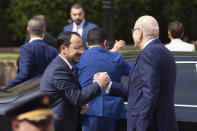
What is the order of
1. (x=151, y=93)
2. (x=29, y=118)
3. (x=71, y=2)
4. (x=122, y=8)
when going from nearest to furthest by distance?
1. (x=29, y=118)
2. (x=151, y=93)
3. (x=71, y=2)
4. (x=122, y=8)

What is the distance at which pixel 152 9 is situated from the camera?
78.9 ft

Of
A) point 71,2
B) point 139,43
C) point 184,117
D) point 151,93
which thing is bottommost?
point 184,117

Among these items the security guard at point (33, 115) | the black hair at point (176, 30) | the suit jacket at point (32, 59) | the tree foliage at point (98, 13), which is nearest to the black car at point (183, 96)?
the suit jacket at point (32, 59)

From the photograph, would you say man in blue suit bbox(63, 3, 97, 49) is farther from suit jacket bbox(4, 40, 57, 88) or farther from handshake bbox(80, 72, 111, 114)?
handshake bbox(80, 72, 111, 114)

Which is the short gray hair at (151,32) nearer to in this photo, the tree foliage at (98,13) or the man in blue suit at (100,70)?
the man in blue suit at (100,70)

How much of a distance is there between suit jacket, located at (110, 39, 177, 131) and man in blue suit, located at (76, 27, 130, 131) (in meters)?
0.42

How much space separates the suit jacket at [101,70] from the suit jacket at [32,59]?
5.53 feet

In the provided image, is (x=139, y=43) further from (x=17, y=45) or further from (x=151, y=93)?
(x=17, y=45)

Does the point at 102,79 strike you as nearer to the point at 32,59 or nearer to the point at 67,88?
the point at 67,88

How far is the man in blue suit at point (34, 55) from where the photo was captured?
6062 millimetres

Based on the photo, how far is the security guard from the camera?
2180 millimetres

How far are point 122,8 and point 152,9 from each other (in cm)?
196

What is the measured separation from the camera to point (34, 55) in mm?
6113

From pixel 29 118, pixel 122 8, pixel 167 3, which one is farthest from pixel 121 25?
pixel 29 118
